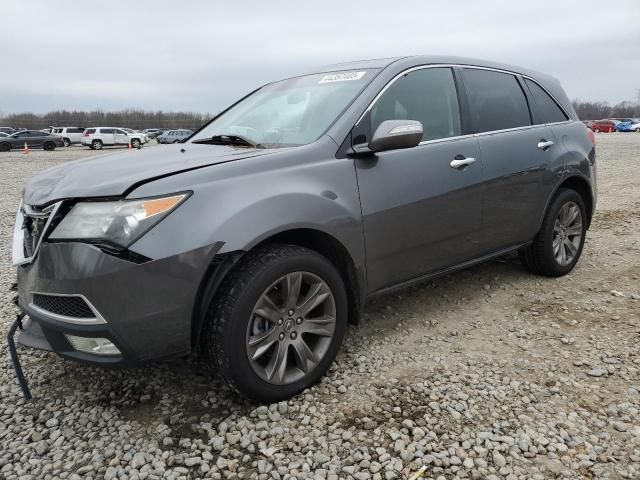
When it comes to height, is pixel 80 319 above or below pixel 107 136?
below

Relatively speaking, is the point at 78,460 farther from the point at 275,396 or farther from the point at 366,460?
the point at 366,460

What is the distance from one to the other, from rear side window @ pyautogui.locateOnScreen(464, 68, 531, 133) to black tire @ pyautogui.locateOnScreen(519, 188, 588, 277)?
0.71 metres

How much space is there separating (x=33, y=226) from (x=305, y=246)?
1.36 metres

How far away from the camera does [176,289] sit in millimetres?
2193

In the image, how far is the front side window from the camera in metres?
3.07

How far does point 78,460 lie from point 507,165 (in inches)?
125

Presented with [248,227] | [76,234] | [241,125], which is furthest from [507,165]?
[76,234]

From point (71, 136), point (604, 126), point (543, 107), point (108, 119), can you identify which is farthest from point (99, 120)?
point (543, 107)

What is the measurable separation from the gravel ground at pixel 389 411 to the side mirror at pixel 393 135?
4.18 feet

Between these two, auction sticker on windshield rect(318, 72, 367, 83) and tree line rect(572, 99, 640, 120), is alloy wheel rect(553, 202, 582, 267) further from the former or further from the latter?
tree line rect(572, 99, 640, 120)

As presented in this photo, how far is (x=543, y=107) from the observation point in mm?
4195

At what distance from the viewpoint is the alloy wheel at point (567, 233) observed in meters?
4.22

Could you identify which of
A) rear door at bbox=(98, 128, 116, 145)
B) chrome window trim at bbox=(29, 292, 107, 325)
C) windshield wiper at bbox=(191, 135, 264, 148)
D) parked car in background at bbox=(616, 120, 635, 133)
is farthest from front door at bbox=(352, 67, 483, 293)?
parked car in background at bbox=(616, 120, 635, 133)

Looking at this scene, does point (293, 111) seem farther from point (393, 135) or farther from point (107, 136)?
point (107, 136)
